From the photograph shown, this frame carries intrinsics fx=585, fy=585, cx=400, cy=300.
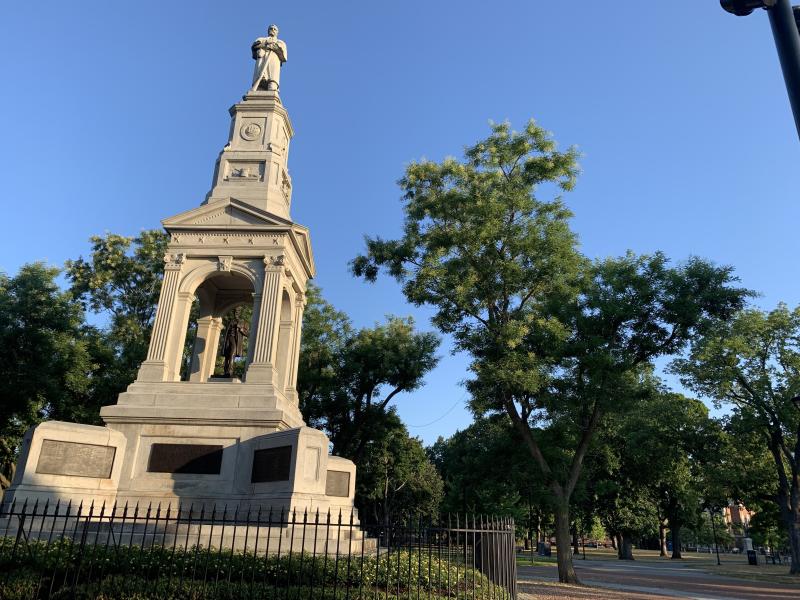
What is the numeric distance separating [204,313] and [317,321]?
16.8 metres

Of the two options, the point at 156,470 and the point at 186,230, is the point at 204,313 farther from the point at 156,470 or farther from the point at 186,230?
the point at 156,470

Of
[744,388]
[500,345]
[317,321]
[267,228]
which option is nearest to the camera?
[267,228]

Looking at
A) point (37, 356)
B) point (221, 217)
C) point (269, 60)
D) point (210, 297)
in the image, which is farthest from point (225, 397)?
point (37, 356)

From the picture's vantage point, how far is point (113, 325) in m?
32.2

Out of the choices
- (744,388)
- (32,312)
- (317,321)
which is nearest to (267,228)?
(32,312)

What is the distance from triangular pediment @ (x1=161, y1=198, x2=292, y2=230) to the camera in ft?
56.3

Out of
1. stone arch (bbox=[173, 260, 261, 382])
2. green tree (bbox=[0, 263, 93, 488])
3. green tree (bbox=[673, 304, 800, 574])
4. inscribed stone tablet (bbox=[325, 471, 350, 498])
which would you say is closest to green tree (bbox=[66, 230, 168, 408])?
green tree (bbox=[0, 263, 93, 488])

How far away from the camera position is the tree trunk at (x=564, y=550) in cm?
2091

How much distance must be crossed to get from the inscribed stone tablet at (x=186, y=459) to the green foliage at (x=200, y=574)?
4.30 m

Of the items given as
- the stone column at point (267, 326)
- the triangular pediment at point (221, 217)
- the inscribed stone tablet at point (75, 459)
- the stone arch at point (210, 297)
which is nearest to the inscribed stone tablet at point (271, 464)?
the stone column at point (267, 326)

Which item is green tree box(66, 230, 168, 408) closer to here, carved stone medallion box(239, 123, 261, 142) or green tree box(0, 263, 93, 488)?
green tree box(0, 263, 93, 488)

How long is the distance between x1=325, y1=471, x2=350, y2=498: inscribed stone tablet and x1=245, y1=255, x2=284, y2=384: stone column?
9.94 ft

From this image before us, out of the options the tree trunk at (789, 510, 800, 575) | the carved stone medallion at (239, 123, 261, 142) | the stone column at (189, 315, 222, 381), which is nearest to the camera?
the stone column at (189, 315, 222, 381)

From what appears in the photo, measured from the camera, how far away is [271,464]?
1320 cm
